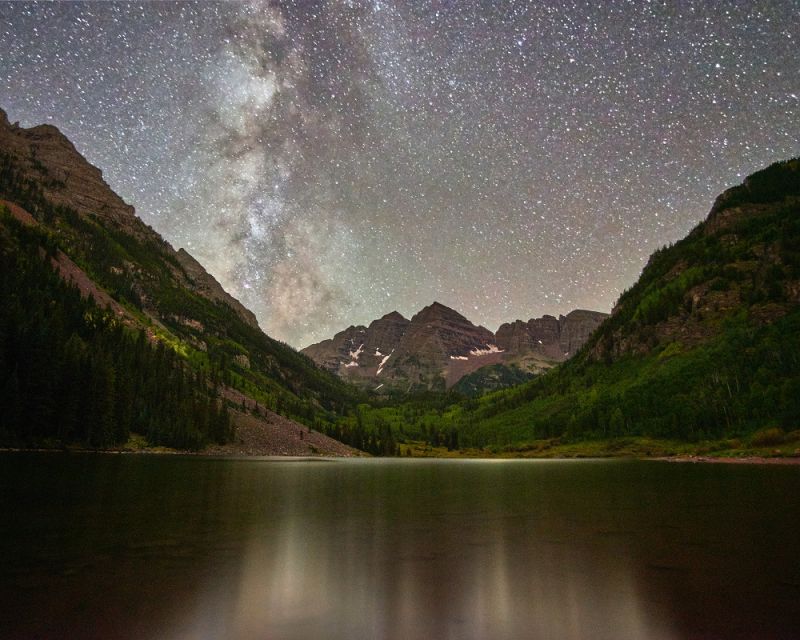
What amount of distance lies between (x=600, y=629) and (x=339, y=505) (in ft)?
93.4

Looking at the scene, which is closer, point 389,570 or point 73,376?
point 389,570

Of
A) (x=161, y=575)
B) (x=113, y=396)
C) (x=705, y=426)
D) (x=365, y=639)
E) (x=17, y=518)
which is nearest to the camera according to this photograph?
(x=365, y=639)

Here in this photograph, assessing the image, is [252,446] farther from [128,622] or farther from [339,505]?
[128,622]

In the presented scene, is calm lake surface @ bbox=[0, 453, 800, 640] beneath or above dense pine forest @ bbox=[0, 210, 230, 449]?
beneath

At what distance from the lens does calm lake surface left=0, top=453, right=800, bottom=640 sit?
37.4 ft

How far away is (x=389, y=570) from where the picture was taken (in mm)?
17219

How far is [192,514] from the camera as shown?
29062 mm

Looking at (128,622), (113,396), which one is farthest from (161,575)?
(113,396)

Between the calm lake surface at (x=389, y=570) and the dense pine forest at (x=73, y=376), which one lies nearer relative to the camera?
the calm lake surface at (x=389, y=570)

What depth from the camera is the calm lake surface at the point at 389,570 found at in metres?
11.4

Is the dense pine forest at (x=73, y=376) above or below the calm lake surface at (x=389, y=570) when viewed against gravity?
above

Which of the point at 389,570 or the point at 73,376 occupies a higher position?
the point at 73,376

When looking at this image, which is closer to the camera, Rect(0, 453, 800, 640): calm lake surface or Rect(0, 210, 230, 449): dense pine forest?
Rect(0, 453, 800, 640): calm lake surface

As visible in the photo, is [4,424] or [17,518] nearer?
[17,518]
